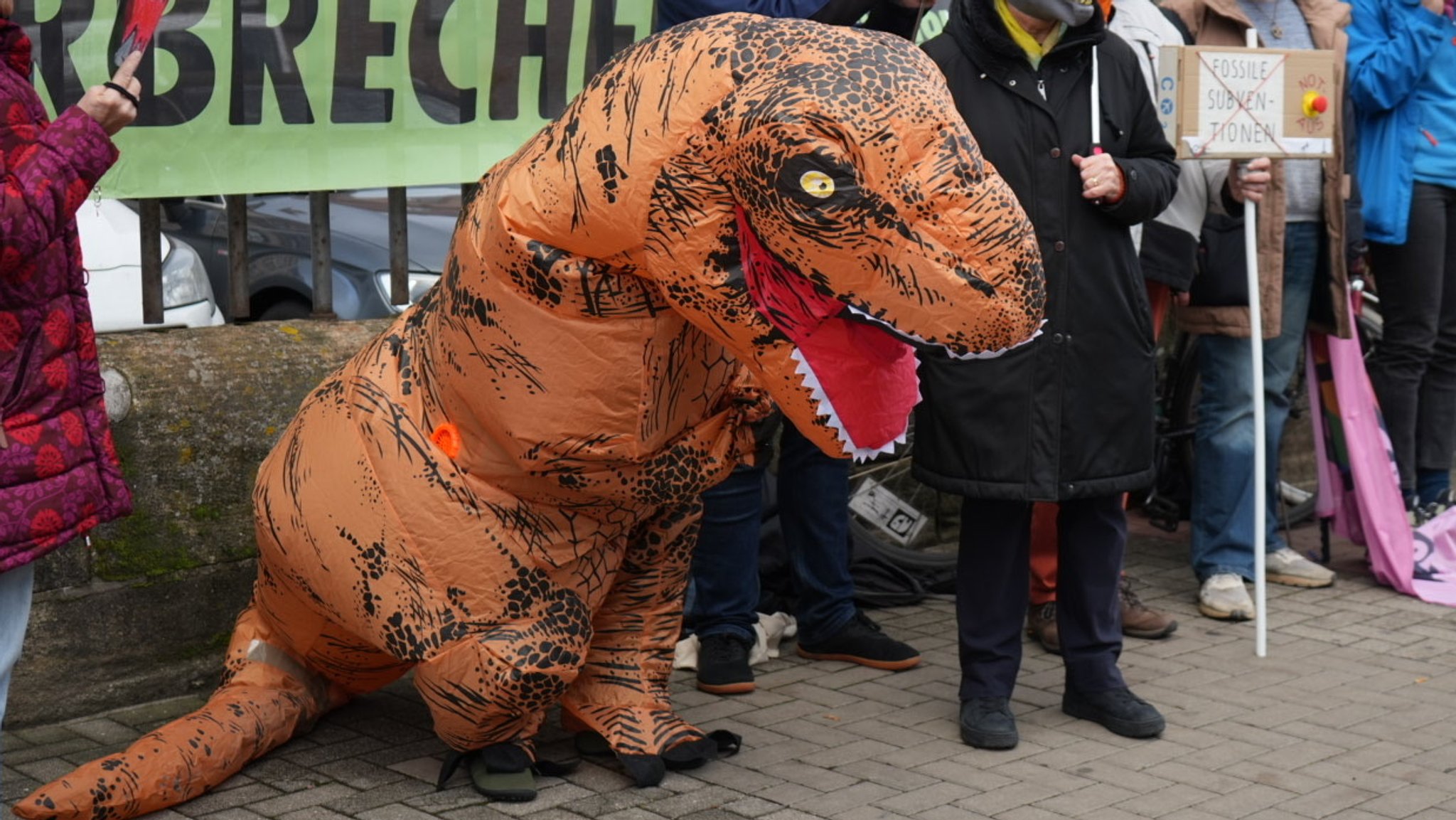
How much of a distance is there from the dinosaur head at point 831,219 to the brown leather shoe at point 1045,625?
228 centimetres

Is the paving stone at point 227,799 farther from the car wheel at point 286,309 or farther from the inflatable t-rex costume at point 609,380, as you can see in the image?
the car wheel at point 286,309

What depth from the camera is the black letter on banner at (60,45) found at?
185 inches

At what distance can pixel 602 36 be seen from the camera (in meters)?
5.75

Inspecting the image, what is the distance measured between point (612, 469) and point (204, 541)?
171 cm

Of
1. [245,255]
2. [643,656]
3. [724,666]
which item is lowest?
[724,666]

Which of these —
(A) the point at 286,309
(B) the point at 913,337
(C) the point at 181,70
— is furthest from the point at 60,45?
(B) the point at 913,337

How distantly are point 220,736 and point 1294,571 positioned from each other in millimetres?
3933

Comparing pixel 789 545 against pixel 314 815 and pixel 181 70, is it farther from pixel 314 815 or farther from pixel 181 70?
pixel 181 70

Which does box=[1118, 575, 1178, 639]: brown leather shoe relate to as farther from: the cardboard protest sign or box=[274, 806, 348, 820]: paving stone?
box=[274, 806, 348, 820]: paving stone

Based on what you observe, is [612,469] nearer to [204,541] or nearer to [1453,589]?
[204,541]

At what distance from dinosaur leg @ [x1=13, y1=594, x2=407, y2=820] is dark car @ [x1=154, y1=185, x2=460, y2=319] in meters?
2.64

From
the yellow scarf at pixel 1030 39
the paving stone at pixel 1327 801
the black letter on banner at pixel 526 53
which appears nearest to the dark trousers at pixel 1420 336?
the yellow scarf at pixel 1030 39

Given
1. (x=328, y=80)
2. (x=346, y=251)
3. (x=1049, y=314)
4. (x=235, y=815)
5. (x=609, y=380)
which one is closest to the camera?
(x=609, y=380)

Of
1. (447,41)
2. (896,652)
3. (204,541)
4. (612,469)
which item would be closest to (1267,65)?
(896,652)
